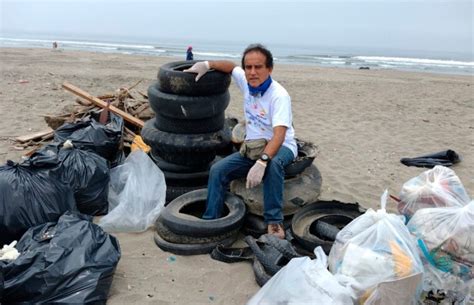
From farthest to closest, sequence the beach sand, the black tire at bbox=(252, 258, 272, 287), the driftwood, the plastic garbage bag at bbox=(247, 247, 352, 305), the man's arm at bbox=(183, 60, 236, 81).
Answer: the driftwood < the man's arm at bbox=(183, 60, 236, 81) < the beach sand < the black tire at bbox=(252, 258, 272, 287) < the plastic garbage bag at bbox=(247, 247, 352, 305)

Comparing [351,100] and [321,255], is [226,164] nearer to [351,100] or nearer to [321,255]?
[321,255]

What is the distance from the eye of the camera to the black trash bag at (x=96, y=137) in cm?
443

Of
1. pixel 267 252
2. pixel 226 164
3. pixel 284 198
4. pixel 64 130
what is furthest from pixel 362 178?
pixel 64 130

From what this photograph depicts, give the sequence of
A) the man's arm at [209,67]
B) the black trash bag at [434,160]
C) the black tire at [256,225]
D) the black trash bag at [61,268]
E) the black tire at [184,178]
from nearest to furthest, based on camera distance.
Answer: the black trash bag at [61,268], the black tire at [256,225], the man's arm at [209,67], the black tire at [184,178], the black trash bag at [434,160]

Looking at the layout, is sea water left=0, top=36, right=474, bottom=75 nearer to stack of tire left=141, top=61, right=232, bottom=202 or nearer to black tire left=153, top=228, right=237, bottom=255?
stack of tire left=141, top=61, right=232, bottom=202

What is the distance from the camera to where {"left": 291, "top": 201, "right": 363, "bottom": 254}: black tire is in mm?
3492

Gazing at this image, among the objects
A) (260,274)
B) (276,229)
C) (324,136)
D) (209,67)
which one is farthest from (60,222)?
(324,136)

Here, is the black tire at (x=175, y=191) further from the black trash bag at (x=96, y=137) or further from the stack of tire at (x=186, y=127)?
the black trash bag at (x=96, y=137)

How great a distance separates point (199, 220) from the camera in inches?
138

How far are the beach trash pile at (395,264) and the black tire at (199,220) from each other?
1.06 meters

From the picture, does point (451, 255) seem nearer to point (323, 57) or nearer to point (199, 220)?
point (199, 220)

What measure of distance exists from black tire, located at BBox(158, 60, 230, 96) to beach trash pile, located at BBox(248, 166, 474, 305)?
215 cm

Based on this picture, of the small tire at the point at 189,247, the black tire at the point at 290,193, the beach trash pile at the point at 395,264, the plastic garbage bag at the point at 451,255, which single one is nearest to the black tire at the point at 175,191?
the black tire at the point at 290,193

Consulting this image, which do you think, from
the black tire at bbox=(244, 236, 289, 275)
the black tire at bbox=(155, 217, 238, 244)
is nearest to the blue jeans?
the black tire at bbox=(155, 217, 238, 244)
